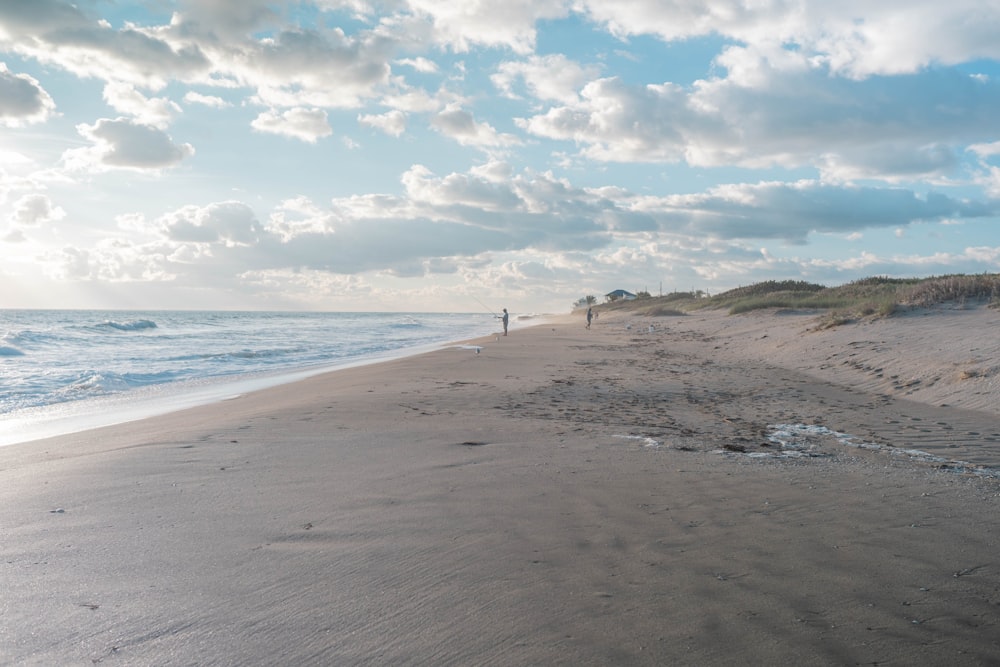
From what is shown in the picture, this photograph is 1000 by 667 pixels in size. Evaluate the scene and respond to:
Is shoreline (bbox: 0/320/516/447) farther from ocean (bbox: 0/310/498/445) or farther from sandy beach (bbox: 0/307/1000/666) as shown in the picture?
sandy beach (bbox: 0/307/1000/666)

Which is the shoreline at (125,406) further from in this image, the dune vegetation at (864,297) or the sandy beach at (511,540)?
the dune vegetation at (864,297)

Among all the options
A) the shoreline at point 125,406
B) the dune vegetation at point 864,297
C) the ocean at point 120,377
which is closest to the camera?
the shoreline at point 125,406

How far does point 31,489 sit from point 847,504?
6.45 metres

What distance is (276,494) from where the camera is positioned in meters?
5.06

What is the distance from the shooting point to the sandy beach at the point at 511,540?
9.08ft

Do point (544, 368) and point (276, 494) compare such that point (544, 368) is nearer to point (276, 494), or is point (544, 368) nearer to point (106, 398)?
point (106, 398)

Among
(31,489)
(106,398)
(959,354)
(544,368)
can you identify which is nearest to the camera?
(31,489)

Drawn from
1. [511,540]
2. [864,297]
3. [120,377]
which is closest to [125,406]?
[120,377]

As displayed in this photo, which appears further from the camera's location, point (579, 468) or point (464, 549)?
point (579, 468)

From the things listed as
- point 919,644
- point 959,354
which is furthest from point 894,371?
point 919,644

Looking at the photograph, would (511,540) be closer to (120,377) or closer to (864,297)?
(120,377)

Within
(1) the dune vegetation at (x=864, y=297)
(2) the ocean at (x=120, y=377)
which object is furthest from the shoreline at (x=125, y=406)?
(1) the dune vegetation at (x=864, y=297)

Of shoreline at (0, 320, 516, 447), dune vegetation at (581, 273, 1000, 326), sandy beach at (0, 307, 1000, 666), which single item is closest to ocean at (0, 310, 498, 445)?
shoreline at (0, 320, 516, 447)

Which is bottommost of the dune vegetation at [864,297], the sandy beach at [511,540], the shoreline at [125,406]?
the shoreline at [125,406]
